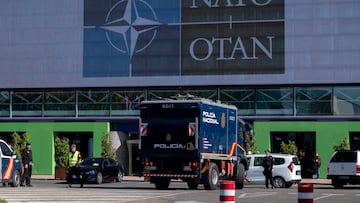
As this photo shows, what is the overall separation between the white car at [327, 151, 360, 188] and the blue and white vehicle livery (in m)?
6.11

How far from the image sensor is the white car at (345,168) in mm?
32688

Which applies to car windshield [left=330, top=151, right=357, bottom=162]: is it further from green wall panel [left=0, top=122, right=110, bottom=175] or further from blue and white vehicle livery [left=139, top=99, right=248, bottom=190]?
green wall panel [left=0, top=122, right=110, bottom=175]

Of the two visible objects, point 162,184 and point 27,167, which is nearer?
point 162,184

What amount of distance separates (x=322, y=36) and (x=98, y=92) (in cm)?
1551

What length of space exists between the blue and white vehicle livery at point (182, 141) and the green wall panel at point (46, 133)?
23.2 m

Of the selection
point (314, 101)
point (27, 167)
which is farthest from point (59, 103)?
point (27, 167)

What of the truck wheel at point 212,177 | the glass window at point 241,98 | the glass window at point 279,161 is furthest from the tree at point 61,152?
the truck wheel at point 212,177

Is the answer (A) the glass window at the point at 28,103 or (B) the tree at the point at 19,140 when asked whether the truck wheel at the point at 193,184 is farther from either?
(A) the glass window at the point at 28,103

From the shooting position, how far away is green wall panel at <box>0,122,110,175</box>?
52281 mm

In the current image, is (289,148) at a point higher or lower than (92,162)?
higher

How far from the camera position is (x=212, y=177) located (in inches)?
1118

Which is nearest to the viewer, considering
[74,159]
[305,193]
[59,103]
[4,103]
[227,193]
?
[305,193]

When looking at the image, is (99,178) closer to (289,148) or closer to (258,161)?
(258,161)

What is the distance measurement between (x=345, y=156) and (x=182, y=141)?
865 centimetres
